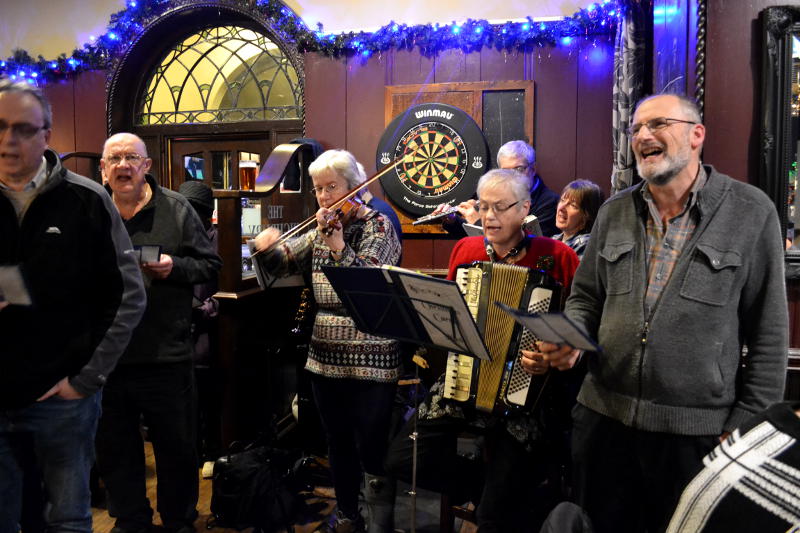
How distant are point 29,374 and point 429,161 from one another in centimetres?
365

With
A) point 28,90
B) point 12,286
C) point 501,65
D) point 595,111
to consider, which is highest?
point 501,65

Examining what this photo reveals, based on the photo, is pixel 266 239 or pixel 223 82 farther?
pixel 223 82

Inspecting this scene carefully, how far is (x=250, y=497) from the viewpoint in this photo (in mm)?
2816

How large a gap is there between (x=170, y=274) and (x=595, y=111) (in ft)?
11.3

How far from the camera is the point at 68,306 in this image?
186cm

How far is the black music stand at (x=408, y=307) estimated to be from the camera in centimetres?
183

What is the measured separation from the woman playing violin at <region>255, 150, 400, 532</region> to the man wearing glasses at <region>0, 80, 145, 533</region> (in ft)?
2.60

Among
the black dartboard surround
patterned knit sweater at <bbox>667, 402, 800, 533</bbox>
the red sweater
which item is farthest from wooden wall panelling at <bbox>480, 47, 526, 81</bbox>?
patterned knit sweater at <bbox>667, 402, 800, 533</bbox>

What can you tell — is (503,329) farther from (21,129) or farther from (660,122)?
(21,129)

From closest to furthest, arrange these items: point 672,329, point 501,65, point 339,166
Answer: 1. point 672,329
2. point 339,166
3. point 501,65

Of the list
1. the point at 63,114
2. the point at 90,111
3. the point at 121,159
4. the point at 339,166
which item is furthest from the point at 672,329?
the point at 63,114

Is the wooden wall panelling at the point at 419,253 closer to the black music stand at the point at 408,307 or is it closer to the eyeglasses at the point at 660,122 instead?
the black music stand at the point at 408,307

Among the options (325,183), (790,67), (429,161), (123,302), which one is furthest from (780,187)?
(429,161)

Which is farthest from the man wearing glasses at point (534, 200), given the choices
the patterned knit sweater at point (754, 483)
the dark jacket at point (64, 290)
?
the patterned knit sweater at point (754, 483)
